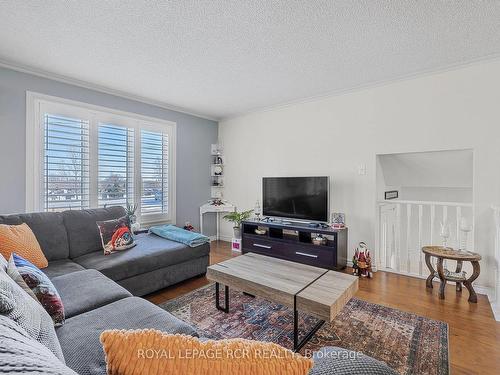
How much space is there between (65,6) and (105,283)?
6.53 feet

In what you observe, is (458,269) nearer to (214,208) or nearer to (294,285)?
(294,285)

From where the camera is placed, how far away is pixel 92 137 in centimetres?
333

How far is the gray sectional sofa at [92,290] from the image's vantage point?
0.52 metres

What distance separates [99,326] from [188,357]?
988 mm

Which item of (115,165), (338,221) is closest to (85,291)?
(115,165)

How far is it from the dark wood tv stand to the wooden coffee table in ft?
3.54

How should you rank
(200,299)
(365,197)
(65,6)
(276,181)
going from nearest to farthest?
1. (65,6)
2. (200,299)
3. (365,197)
4. (276,181)

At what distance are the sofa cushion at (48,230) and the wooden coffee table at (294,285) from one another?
1.49 metres

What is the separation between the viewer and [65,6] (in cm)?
183

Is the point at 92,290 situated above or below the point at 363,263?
above

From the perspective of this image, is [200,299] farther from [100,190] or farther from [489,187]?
[489,187]

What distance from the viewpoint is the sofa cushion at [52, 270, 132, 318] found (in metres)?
1.53

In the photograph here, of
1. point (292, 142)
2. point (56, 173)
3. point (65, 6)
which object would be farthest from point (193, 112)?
point (65, 6)

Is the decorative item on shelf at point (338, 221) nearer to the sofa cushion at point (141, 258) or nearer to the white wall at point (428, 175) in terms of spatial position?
the white wall at point (428, 175)
